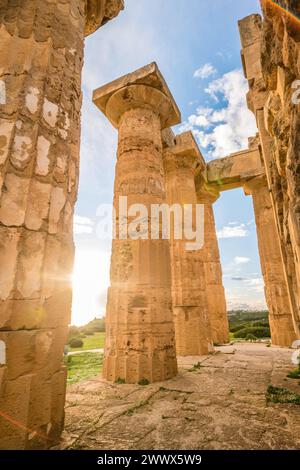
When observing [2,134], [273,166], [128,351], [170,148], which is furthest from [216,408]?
[170,148]

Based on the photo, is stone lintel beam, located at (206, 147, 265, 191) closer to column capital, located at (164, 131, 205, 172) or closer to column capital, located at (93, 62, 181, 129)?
column capital, located at (164, 131, 205, 172)

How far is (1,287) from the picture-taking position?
1.90 meters

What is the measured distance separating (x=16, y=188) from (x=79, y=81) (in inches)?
66.0

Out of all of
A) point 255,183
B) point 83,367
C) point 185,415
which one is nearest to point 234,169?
point 255,183

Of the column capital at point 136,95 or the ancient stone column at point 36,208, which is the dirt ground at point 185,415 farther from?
the column capital at point 136,95

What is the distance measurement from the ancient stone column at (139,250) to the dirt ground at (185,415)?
1.64ft

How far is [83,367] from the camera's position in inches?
231

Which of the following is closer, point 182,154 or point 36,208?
point 36,208

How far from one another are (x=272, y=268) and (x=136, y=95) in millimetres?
7968

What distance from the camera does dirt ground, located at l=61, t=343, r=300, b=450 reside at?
225 centimetres

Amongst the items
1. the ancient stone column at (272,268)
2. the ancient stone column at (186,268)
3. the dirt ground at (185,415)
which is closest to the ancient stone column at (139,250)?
the dirt ground at (185,415)

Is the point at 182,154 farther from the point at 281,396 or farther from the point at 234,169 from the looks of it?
the point at 281,396

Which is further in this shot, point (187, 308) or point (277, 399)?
point (187, 308)
